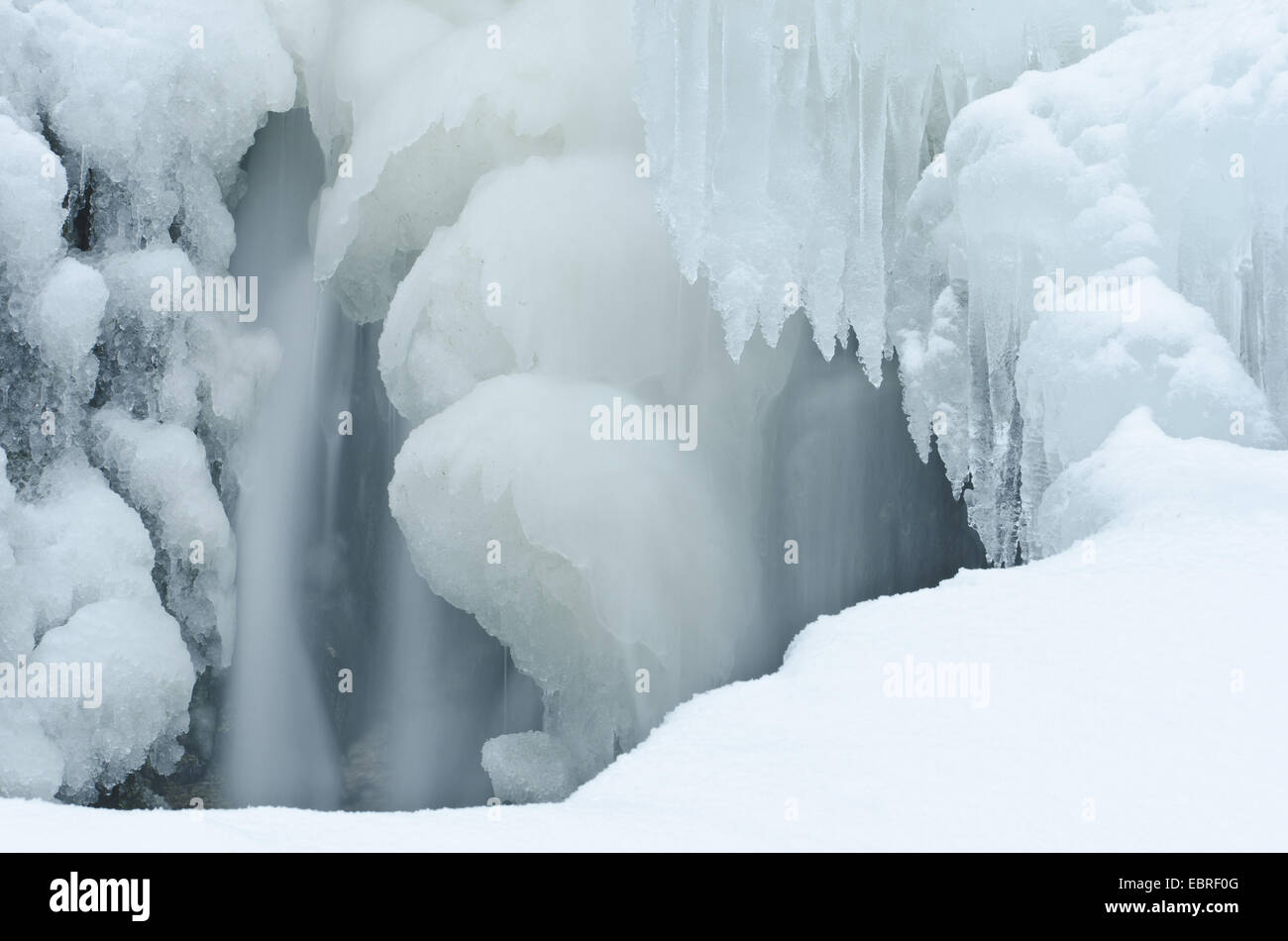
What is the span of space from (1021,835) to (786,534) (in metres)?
4.37

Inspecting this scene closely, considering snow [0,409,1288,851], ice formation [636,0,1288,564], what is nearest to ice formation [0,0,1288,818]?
ice formation [636,0,1288,564]

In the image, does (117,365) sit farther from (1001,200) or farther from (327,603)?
(1001,200)

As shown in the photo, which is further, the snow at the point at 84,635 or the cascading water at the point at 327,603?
the cascading water at the point at 327,603

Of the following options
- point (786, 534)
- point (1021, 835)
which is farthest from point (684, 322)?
point (1021, 835)

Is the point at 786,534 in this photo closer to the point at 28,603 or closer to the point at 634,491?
the point at 634,491

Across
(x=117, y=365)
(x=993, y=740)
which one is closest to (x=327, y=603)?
(x=117, y=365)

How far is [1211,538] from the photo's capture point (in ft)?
12.3

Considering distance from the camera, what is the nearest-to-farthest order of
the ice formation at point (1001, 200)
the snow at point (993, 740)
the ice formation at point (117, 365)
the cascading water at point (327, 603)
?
the snow at point (993, 740) < the ice formation at point (1001, 200) < the ice formation at point (117, 365) < the cascading water at point (327, 603)

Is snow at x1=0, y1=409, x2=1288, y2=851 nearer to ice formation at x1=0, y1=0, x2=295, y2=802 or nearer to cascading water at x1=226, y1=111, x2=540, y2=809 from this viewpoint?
ice formation at x1=0, y1=0, x2=295, y2=802

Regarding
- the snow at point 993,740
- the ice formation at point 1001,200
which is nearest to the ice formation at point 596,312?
the ice formation at point 1001,200

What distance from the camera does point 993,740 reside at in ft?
9.72

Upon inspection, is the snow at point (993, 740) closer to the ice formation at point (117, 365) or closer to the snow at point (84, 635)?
the snow at point (84, 635)

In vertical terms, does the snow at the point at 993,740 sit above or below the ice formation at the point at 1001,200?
below

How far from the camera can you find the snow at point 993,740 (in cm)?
255
